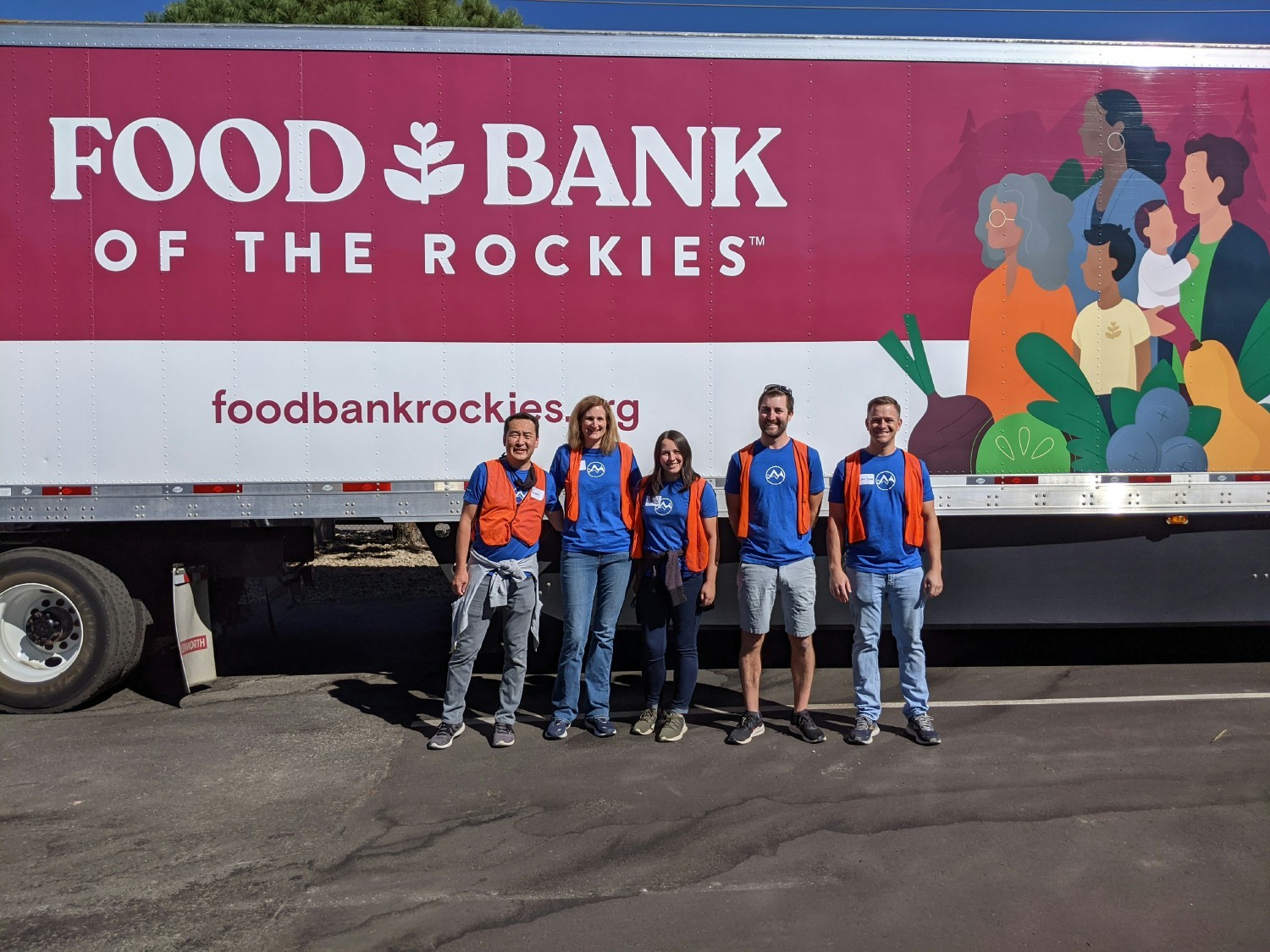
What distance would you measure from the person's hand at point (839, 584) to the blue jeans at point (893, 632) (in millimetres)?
77

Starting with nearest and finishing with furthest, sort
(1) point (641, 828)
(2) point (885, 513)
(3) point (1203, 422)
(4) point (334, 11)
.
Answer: (1) point (641, 828) < (2) point (885, 513) < (3) point (1203, 422) < (4) point (334, 11)

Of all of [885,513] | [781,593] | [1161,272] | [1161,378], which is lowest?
[781,593]

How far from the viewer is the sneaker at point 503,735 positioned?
5.45 m

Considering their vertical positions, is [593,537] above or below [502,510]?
below

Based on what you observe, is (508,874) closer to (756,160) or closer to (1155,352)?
(756,160)

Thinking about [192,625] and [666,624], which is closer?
[666,624]

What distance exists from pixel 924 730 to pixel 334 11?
39.4 feet

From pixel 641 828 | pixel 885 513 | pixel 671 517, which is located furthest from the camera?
pixel 671 517

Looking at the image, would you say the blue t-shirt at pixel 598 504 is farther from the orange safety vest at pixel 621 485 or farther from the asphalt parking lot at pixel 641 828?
the asphalt parking lot at pixel 641 828

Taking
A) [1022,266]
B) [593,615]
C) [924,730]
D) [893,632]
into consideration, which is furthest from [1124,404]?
[593,615]

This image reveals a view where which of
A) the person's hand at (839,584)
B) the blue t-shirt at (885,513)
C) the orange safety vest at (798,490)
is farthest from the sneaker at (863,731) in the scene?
the orange safety vest at (798,490)

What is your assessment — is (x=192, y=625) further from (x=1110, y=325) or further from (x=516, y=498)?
(x=1110, y=325)

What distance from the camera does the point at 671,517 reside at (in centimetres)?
546

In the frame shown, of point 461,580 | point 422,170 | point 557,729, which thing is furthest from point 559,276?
point 557,729
